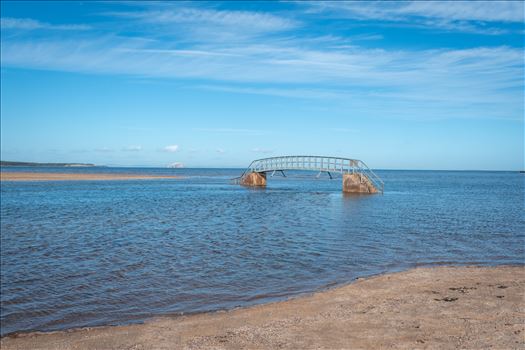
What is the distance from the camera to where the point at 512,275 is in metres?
12.0

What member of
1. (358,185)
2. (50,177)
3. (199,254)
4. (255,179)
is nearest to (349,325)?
(199,254)

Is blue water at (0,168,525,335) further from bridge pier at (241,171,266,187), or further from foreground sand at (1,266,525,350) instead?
bridge pier at (241,171,266,187)

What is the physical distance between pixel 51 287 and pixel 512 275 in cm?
1210

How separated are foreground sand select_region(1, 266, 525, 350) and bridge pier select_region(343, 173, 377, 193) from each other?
34.9 m

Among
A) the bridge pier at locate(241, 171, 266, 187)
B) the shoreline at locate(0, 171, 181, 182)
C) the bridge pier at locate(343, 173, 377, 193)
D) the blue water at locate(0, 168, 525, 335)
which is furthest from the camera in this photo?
the shoreline at locate(0, 171, 181, 182)

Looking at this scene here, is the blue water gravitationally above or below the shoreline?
below

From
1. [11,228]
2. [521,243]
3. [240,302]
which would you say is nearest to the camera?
[240,302]

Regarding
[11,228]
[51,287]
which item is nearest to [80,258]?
[51,287]

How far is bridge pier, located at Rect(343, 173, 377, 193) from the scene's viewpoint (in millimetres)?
45562

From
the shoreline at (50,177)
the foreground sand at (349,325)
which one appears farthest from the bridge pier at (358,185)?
the shoreline at (50,177)

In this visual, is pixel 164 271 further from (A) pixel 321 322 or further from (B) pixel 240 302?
(A) pixel 321 322

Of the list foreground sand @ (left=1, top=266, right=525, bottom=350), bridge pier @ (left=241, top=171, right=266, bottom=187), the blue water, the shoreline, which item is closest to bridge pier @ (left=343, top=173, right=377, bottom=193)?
bridge pier @ (left=241, top=171, right=266, bottom=187)

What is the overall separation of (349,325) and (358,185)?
38.5 metres

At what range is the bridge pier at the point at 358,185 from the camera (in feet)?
149
